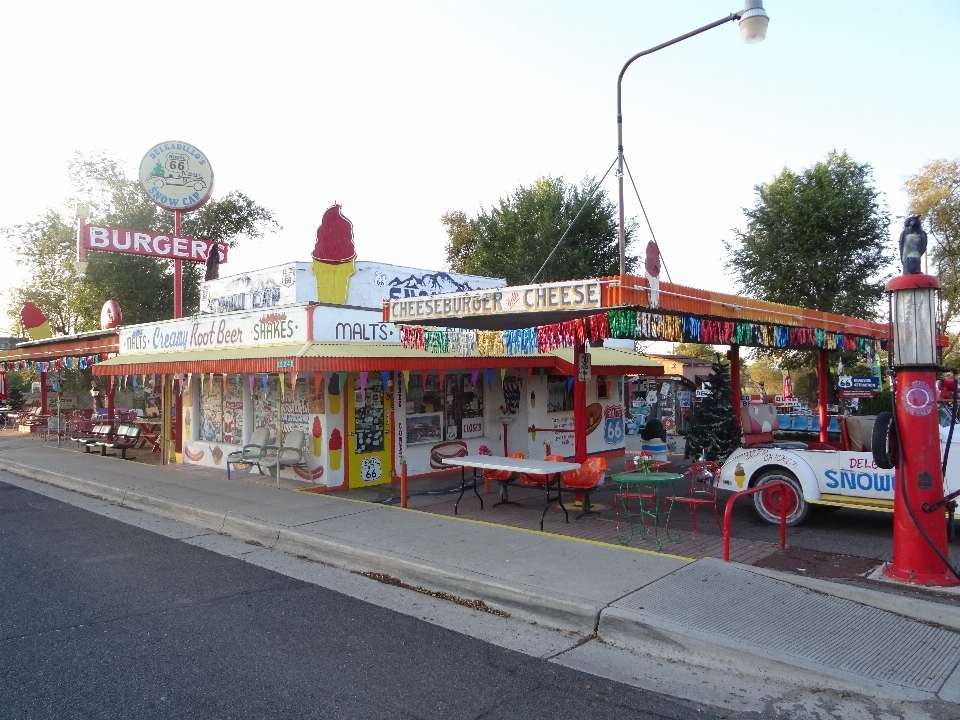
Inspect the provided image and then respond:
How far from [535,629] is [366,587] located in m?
1.99

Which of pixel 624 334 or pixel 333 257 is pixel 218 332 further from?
pixel 624 334

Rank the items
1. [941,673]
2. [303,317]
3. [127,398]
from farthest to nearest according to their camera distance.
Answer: [127,398], [303,317], [941,673]

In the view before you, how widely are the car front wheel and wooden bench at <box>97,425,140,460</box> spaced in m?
14.9

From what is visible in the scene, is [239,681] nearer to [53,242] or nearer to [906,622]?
[906,622]

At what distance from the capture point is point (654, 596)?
5.95 metres

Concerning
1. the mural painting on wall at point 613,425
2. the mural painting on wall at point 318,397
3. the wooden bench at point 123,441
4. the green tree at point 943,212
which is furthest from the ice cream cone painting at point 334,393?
the green tree at point 943,212

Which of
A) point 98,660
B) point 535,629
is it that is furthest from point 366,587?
point 98,660

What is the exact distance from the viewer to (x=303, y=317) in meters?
12.0

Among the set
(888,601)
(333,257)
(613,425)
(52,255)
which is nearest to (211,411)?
(333,257)

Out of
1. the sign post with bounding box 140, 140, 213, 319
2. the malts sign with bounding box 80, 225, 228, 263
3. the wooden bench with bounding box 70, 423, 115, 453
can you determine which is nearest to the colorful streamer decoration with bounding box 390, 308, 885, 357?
the sign post with bounding box 140, 140, 213, 319

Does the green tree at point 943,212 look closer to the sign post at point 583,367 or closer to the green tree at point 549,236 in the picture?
the green tree at point 549,236

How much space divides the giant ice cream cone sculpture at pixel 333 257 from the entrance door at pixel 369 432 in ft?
6.07

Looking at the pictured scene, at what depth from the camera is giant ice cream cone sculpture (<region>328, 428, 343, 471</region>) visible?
1223 centimetres

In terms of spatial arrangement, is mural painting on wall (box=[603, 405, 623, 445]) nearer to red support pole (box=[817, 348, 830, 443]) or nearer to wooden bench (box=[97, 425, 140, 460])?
red support pole (box=[817, 348, 830, 443])
